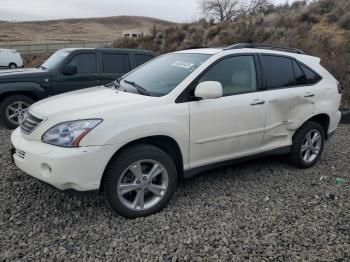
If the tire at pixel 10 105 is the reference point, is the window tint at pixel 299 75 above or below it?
above

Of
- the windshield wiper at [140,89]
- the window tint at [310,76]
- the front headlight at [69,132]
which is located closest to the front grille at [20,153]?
the front headlight at [69,132]

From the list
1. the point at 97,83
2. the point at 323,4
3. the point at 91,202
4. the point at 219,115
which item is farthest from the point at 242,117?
the point at 323,4

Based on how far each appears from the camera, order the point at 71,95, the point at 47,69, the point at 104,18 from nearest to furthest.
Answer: the point at 71,95 < the point at 47,69 < the point at 104,18

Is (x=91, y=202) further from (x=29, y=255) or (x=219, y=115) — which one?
(x=219, y=115)

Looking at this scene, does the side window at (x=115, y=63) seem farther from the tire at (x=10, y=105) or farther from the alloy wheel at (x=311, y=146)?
the alloy wheel at (x=311, y=146)

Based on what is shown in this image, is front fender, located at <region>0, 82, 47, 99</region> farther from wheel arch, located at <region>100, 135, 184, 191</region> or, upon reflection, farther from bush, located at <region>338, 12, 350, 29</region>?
bush, located at <region>338, 12, 350, 29</region>

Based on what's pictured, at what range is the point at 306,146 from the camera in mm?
5316

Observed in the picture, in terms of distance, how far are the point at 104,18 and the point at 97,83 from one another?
124 meters

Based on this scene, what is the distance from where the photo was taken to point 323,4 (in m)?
19.0

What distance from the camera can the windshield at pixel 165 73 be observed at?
4125 millimetres

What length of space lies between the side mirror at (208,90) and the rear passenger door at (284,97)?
978 millimetres

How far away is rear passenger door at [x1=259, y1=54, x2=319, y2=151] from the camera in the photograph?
4707 mm

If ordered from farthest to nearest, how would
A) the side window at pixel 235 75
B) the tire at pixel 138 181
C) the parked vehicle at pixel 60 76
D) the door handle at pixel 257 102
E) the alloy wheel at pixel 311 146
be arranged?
the parked vehicle at pixel 60 76 → the alloy wheel at pixel 311 146 → the door handle at pixel 257 102 → the side window at pixel 235 75 → the tire at pixel 138 181

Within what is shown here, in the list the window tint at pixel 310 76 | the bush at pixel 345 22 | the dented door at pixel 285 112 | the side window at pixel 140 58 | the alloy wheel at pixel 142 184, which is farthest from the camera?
the bush at pixel 345 22
